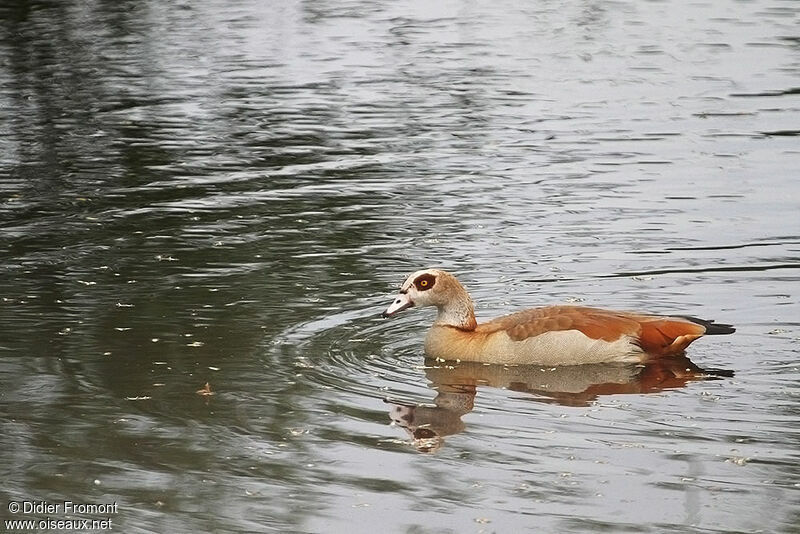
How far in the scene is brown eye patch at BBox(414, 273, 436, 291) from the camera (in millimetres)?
11461

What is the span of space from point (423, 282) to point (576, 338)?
1.25 metres

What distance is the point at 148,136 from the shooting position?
19.0 meters

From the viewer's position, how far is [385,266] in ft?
44.2

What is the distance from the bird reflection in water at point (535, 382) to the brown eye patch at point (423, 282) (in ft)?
1.83

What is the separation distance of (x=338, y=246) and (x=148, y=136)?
5.59 m

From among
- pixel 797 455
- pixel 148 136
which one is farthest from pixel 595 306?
pixel 148 136

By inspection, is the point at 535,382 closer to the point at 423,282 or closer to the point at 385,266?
the point at 423,282

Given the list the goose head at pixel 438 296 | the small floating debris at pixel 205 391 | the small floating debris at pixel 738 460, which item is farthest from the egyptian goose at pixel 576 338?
the small floating debris at pixel 738 460

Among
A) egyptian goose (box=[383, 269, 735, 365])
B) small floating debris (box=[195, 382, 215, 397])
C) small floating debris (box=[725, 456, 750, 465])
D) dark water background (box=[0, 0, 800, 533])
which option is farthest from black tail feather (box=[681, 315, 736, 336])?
small floating debris (box=[195, 382, 215, 397])

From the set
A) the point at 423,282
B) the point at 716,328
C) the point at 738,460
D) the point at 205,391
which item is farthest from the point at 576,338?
the point at 205,391

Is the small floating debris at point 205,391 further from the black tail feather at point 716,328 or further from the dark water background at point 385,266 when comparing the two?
the black tail feather at point 716,328

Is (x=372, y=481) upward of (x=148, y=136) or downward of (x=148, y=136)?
upward

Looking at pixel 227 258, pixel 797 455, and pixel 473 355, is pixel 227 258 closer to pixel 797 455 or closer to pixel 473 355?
pixel 473 355

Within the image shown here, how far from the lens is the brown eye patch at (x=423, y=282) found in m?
11.5
